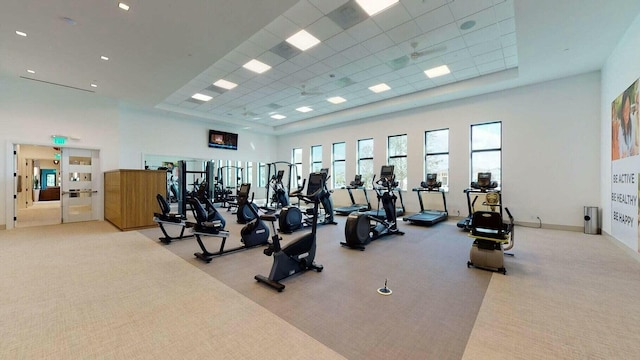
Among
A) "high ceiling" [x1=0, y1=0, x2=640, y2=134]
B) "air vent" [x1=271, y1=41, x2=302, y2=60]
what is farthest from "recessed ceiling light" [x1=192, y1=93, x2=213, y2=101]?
"air vent" [x1=271, y1=41, x2=302, y2=60]

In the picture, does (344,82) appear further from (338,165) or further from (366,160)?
(338,165)

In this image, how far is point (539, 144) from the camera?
7.06 meters

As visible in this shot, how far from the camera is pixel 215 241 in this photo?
5328 mm

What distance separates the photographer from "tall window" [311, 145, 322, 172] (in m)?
12.9

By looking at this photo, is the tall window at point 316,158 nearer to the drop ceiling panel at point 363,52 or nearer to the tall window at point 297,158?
the tall window at point 297,158

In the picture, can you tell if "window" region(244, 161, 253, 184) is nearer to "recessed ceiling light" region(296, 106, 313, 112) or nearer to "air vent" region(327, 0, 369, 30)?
"recessed ceiling light" region(296, 106, 313, 112)

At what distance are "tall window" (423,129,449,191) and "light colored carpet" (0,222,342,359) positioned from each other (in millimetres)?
7841

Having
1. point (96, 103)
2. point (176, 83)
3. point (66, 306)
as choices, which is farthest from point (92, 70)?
point (66, 306)

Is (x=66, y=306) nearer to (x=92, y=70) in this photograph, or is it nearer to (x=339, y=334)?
(x=339, y=334)

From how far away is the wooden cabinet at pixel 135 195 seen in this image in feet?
21.5

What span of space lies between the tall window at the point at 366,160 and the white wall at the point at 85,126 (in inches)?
278

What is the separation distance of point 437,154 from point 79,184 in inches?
447

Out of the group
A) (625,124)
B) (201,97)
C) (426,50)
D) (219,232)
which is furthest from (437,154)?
(201,97)

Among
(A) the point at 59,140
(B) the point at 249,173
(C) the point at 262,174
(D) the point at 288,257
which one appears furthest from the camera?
(C) the point at 262,174
